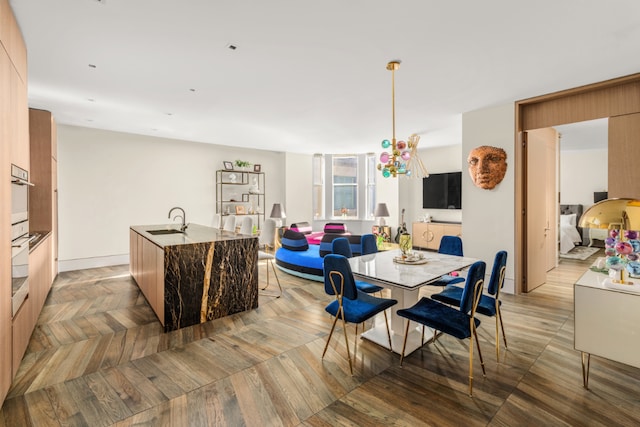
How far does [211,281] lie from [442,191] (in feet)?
20.5

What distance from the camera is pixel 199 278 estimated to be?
3402 mm

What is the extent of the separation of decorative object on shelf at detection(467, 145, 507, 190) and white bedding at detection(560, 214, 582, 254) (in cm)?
451

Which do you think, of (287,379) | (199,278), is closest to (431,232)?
(199,278)

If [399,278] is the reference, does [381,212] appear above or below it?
above

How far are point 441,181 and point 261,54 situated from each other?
6131 millimetres

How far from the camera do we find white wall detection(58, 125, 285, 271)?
5.87m

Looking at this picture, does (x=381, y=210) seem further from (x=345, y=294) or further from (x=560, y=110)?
(x=345, y=294)

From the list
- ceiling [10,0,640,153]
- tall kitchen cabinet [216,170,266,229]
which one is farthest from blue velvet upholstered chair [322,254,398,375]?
tall kitchen cabinet [216,170,266,229]

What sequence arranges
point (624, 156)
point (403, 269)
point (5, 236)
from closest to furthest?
point (5, 236) < point (403, 269) < point (624, 156)

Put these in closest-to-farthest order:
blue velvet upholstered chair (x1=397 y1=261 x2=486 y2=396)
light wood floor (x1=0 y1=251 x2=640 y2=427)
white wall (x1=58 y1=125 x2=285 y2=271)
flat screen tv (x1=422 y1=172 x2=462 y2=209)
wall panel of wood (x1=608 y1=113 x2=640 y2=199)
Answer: light wood floor (x1=0 y1=251 x2=640 y2=427) → blue velvet upholstered chair (x1=397 y1=261 x2=486 y2=396) → wall panel of wood (x1=608 y1=113 x2=640 y2=199) → white wall (x1=58 y1=125 x2=285 y2=271) → flat screen tv (x1=422 y1=172 x2=462 y2=209)

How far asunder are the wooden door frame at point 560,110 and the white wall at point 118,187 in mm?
6258

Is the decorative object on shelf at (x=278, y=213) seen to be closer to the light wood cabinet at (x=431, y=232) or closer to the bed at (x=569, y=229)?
the light wood cabinet at (x=431, y=232)

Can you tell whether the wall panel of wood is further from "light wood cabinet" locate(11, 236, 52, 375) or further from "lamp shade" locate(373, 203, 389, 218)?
"light wood cabinet" locate(11, 236, 52, 375)

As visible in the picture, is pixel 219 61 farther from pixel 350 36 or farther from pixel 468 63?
pixel 468 63
